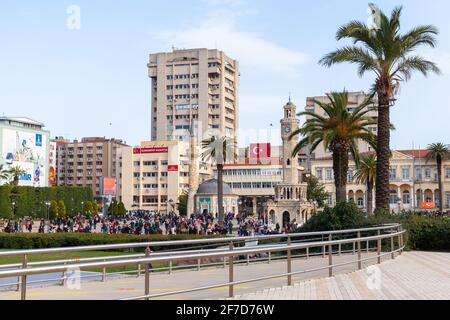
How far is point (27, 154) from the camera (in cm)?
11700

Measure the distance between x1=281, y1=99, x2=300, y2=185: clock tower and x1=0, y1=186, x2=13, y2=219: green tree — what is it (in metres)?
36.6

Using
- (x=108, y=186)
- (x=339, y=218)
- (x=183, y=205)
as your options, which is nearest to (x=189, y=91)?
(x=108, y=186)

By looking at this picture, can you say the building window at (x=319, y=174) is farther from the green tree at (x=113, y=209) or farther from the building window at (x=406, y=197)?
the green tree at (x=113, y=209)

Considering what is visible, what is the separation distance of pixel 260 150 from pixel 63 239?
95310mm

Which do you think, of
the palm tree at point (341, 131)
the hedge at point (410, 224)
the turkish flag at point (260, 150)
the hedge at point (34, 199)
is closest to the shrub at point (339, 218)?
the hedge at point (410, 224)

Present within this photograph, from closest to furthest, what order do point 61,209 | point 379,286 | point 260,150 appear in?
point 379,286 → point 61,209 → point 260,150

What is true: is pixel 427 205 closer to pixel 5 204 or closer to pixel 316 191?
pixel 316 191

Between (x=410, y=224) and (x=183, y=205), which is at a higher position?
(x=183, y=205)

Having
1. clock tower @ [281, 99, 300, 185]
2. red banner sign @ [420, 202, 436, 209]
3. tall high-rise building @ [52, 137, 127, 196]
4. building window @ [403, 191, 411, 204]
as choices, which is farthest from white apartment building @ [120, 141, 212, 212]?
red banner sign @ [420, 202, 436, 209]

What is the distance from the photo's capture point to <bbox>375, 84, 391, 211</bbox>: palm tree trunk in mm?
26453

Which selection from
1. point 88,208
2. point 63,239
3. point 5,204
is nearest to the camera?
point 63,239

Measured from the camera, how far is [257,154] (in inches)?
5192
